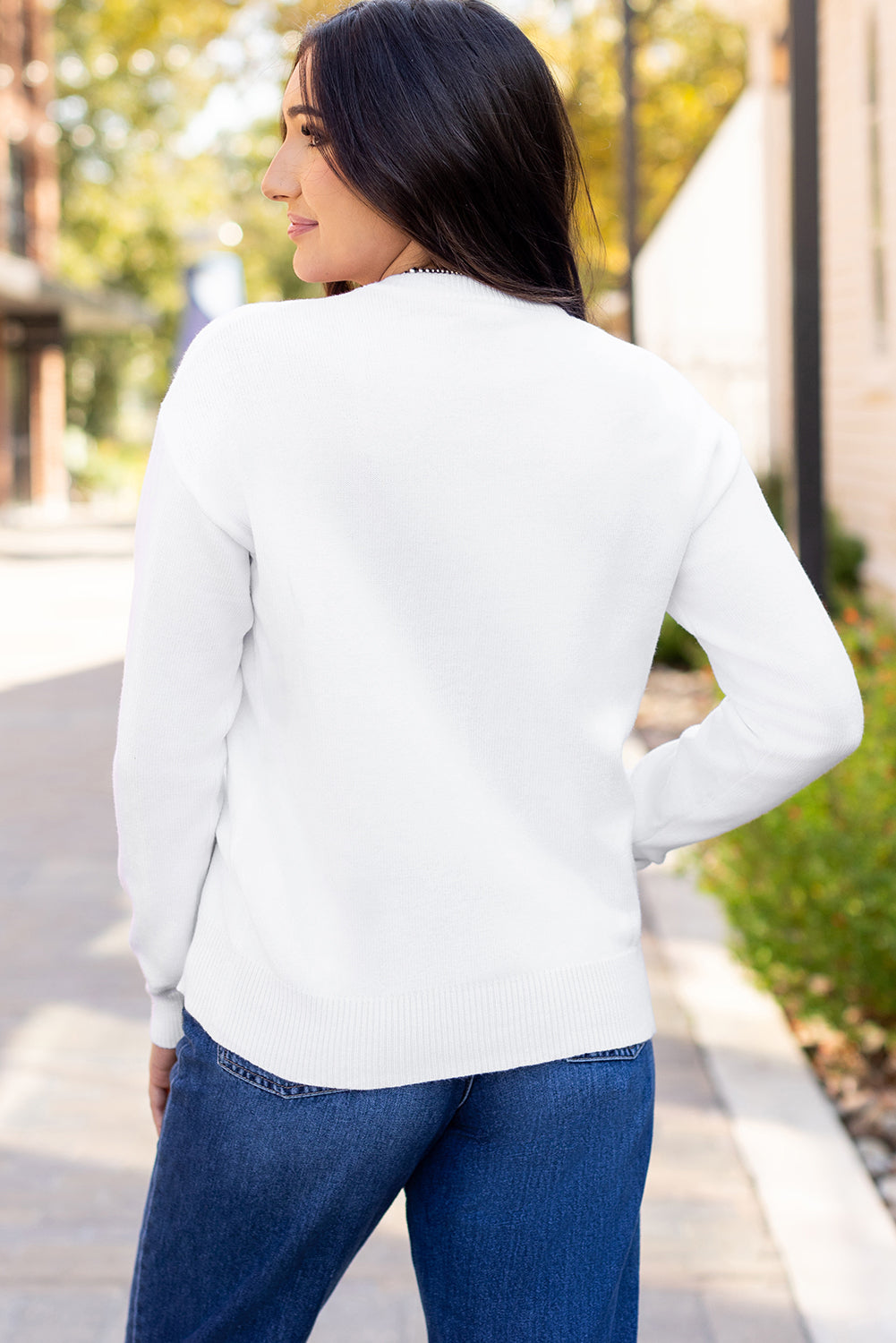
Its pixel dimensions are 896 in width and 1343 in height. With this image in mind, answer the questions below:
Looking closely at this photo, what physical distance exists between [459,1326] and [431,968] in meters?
0.38

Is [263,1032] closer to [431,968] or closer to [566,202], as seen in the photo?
[431,968]

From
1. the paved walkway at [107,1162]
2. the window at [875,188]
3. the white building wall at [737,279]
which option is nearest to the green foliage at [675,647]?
the white building wall at [737,279]

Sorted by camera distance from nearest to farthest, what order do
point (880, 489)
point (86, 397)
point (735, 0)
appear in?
point (880, 489)
point (735, 0)
point (86, 397)

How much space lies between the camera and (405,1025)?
1338mm

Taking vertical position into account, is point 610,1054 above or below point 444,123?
below

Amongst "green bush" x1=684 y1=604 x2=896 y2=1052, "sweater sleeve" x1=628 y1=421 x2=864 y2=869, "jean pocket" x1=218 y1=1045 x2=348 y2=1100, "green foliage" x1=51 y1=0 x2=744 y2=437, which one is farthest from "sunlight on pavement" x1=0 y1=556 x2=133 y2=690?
Result: "jean pocket" x1=218 y1=1045 x2=348 y2=1100

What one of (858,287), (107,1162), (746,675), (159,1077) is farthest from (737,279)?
(159,1077)

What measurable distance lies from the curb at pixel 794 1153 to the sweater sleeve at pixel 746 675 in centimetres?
162

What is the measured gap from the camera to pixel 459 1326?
1445mm

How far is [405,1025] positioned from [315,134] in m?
0.80

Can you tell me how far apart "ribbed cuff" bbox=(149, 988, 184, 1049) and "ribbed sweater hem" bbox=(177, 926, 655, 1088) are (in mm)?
103

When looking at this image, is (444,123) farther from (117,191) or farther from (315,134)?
(117,191)

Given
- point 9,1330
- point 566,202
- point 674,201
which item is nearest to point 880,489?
point 9,1330

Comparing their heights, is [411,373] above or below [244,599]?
above
